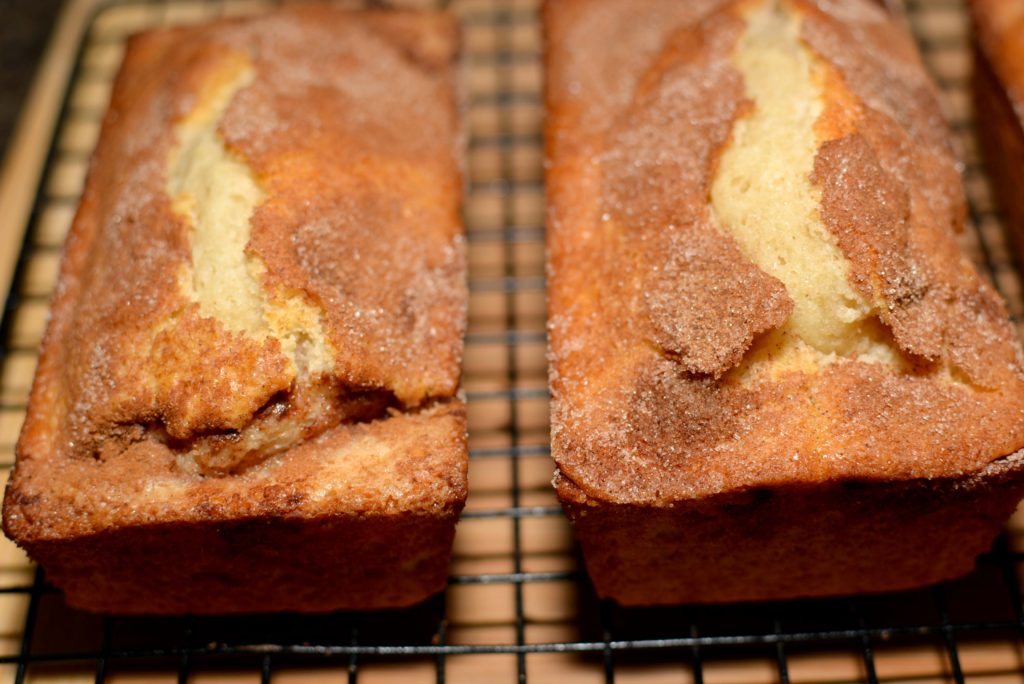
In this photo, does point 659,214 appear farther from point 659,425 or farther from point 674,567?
point 674,567

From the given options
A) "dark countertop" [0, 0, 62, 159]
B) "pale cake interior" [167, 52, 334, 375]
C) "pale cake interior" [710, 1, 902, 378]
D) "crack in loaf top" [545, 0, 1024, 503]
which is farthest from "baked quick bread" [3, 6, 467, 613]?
"dark countertop" [0, 0, 62, 159]

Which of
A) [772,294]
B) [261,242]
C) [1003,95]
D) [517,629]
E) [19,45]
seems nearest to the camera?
[772,294]

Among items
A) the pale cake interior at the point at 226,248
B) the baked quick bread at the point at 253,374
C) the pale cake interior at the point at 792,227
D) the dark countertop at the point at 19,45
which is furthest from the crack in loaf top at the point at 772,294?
the dark countertop at the point at 19,45

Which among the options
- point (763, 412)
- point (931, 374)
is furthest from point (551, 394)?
point (931, 374)

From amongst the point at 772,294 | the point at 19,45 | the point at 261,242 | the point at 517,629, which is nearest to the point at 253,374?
the point at 261,242

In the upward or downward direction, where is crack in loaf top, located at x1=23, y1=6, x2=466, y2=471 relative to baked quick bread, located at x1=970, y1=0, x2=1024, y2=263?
downward

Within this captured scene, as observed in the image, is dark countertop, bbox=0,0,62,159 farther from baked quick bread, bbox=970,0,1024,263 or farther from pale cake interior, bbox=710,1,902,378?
baked quick bread, bbox=970,0,1024,263

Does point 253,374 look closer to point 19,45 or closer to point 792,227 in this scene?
point 792,227
